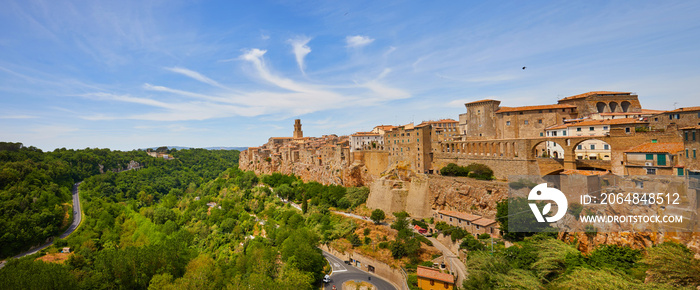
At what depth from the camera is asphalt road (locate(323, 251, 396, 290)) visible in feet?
80.3

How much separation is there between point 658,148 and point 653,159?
92cm

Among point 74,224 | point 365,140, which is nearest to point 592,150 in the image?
point 365,140

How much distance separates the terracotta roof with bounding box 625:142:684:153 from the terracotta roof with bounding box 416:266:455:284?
48.9 ft

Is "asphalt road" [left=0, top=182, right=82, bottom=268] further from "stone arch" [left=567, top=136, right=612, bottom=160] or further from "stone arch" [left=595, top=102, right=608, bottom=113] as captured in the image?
"stone arch" [left=595, top=102, right=608, bottom=113]

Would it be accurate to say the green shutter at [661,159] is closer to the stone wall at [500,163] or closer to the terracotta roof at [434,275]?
the stone wall at [500,163]

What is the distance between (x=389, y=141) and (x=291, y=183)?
1980cm

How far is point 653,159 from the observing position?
64.0ft

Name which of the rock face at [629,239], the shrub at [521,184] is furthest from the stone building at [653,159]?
the rock face at [629,239]

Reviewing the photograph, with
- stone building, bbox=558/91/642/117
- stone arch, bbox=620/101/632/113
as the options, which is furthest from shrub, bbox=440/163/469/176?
stone arch, bbox=620/101/632/113

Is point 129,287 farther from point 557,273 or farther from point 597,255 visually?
→ point 597,255

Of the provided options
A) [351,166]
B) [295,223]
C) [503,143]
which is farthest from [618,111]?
[295,223]

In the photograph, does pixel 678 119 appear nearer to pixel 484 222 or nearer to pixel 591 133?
pixel 591 133

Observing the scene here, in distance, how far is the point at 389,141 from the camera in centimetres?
4031

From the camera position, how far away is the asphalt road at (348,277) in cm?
2448
